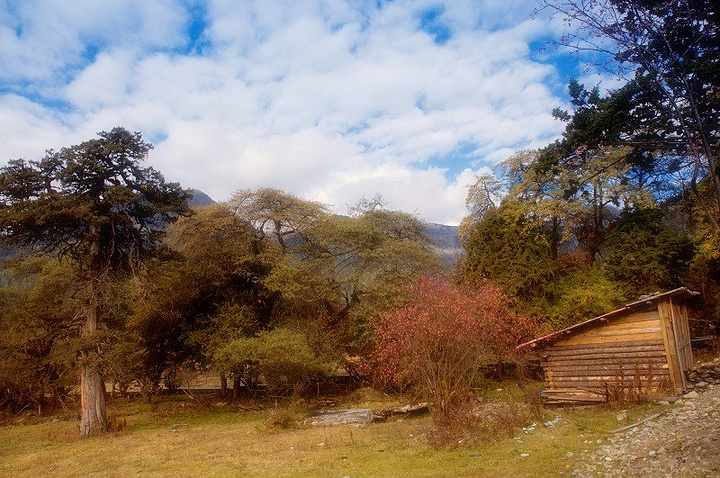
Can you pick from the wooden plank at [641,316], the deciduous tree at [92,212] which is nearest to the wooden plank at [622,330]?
the wooden plank at [641,316]

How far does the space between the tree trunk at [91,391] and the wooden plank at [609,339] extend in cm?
1815

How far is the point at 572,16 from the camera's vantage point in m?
9.42

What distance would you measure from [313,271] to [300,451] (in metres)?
13.0

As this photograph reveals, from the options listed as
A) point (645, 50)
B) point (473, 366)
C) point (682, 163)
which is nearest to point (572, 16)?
point (645, 50)

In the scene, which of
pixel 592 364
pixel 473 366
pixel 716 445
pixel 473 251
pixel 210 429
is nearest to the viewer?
pixel 716 445

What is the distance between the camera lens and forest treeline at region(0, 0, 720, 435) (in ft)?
52.7

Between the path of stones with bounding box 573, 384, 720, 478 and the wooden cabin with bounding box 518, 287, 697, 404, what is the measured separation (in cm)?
335

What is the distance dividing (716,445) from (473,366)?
251 inches

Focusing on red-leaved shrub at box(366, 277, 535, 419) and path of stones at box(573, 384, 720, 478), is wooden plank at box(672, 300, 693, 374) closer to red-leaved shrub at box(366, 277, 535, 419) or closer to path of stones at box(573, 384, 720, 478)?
path of stones at box(573, 384, 720, 478)

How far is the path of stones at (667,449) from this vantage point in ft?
25.9

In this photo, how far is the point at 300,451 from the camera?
1316 cm

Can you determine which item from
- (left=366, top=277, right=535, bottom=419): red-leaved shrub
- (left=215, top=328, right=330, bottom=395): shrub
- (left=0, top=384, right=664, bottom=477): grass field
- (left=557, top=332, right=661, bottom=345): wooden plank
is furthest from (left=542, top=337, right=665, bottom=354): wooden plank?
(left=215, top=328, right=330, bottom=395): shrub

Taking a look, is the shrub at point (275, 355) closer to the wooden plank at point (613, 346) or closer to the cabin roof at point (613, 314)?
the cabin roof at point (613, 314)

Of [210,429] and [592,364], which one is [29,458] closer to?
[210,429]
